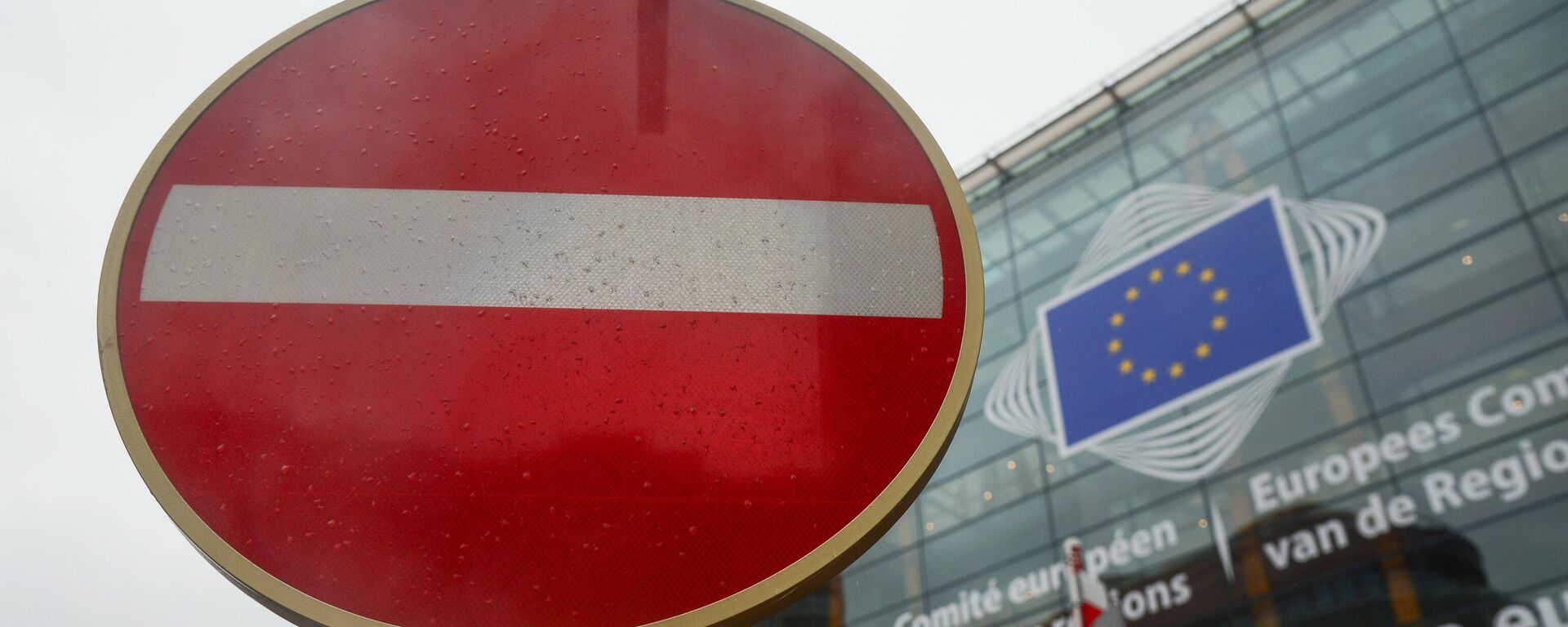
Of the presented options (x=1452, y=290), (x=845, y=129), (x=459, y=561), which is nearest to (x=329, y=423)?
(x=459, y=561)

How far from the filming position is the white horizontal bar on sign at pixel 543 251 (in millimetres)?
1465

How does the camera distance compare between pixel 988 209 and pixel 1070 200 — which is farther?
pixel 988 209

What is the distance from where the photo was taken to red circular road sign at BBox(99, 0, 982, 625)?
1.30 meters

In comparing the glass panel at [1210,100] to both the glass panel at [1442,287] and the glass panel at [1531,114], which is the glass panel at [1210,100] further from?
the glass panel at [1442,287]

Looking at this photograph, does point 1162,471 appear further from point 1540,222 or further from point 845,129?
point 845,129

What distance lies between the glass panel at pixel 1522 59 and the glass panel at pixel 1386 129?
0.96 ft

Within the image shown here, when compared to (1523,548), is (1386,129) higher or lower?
higher

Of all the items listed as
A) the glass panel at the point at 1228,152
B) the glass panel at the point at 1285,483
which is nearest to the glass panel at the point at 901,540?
the glass panel at the point at 1285,483

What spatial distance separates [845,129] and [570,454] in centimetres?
58

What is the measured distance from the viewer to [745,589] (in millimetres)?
1274

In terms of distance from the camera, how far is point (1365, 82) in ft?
65.3

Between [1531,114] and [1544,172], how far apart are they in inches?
41.2

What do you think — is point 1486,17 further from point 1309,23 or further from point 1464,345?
point 1464,345

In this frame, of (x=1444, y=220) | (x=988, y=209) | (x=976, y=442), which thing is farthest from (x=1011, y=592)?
(x=1444, y=220)
